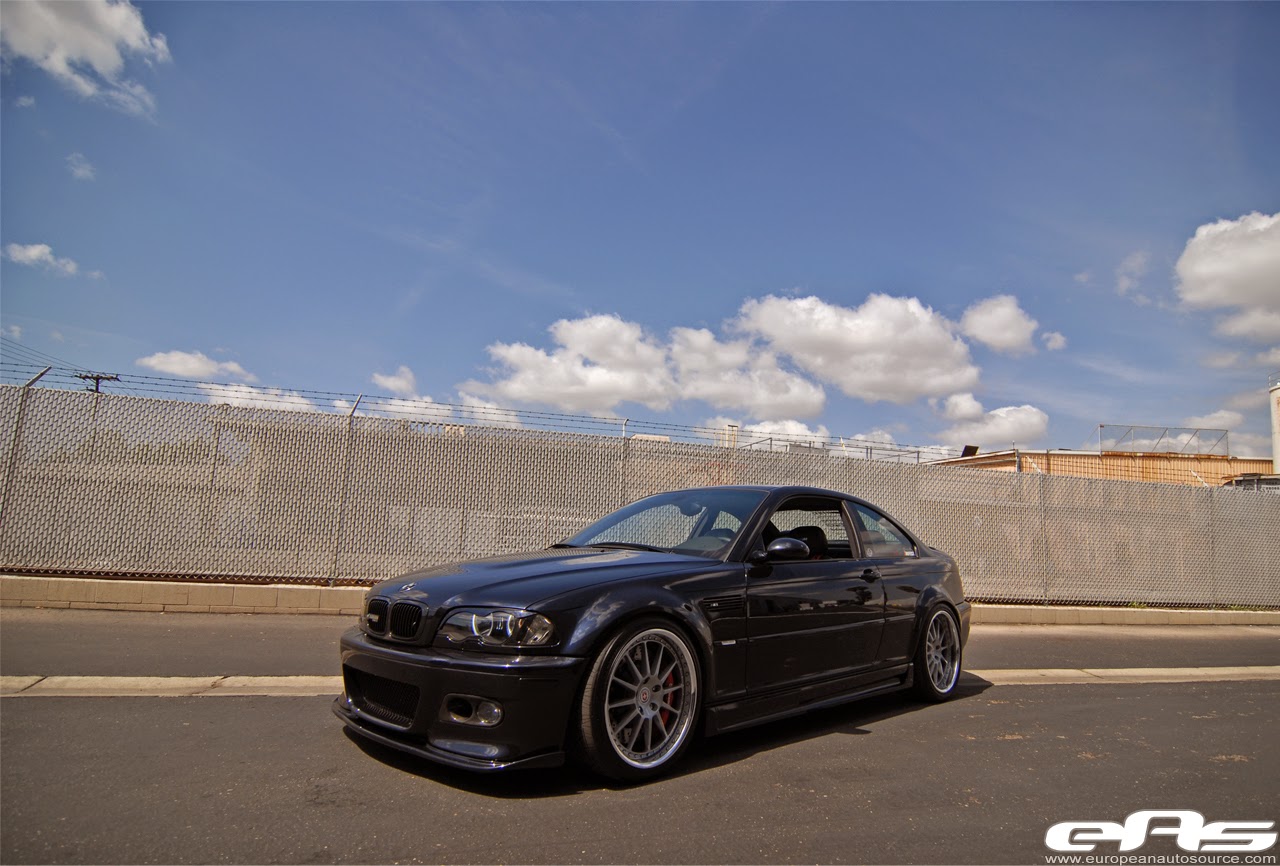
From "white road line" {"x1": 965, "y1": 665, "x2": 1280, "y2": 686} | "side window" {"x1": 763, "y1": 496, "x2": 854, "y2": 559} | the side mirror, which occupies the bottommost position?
"white road line" {"x1": 965, "y1": 665, "x2": 1280, "y2": 686}

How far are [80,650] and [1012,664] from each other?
7.72 meters

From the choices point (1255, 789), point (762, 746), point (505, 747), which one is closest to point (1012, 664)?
point (1255, 789)

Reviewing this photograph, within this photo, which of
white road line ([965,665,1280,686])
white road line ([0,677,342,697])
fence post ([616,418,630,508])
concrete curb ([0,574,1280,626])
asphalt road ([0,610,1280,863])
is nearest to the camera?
asphalt road ([0,610,1280,863])

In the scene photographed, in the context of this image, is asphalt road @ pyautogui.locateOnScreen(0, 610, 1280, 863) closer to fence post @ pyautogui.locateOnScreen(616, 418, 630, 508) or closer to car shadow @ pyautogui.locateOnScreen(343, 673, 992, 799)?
car shadow @ pyautogui.locateOnScreen(343, 673, 992, 799)

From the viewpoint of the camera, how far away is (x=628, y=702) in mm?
3479

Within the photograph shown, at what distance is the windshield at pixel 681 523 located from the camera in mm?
4383

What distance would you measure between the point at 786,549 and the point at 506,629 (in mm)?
1587

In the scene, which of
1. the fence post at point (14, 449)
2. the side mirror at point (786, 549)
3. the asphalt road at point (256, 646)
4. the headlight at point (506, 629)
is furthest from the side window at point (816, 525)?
the fence post at point (14, 449)

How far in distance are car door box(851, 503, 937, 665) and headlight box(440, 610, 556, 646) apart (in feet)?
7.95

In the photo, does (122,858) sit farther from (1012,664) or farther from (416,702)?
(1012,664)

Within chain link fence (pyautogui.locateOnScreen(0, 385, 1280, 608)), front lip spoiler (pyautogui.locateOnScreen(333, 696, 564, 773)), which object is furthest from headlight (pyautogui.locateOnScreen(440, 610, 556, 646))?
chain link fence (pyautogui.locateOnScreen(0, 385, 1280, 608))

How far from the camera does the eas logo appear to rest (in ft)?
10.2

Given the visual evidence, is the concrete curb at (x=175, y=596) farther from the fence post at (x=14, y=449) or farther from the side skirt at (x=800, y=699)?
the side skirt at (x=800, y=699)

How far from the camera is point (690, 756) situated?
3.94m
